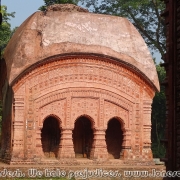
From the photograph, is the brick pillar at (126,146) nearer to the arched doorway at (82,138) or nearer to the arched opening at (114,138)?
the arched opening at (114,138)

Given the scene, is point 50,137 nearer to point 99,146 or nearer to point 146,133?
point 99,146

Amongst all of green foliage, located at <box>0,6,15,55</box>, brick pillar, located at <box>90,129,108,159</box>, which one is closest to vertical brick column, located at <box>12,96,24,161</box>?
brick pillar, located at <box>90,129,108,159</box>

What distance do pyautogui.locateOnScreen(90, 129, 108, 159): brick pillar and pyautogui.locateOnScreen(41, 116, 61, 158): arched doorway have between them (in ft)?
4.05

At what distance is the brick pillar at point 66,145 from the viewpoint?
1074 centimetres

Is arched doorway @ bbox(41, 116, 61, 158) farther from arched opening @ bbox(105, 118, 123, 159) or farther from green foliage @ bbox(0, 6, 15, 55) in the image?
green foliage @ bbox(0, 6, 15, 55)

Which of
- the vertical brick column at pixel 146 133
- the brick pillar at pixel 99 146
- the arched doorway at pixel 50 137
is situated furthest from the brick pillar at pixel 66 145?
the vertical brick column at pixel 146 133

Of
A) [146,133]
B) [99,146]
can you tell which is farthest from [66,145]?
[146,133]

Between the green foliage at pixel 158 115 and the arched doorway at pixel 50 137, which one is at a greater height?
the green foliage at pixel 158 115

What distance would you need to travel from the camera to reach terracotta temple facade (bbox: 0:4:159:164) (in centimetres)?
1059

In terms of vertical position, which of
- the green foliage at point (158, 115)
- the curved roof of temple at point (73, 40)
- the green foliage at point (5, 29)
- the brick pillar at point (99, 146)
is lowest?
the brick pillar at point (99, 146)

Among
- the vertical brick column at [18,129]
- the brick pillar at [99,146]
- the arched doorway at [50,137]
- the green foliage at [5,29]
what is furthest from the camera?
the green foliage at [5,29]

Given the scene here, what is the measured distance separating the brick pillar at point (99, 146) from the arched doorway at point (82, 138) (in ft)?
2.85

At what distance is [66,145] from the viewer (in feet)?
35.4

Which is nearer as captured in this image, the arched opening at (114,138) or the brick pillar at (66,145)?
the brick pillar at (66,145)
